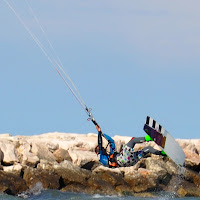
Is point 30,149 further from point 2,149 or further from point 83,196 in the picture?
A: point 83,196

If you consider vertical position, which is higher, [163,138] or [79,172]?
[163,138]

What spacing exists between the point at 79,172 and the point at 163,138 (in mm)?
4141

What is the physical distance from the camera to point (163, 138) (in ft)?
88.0

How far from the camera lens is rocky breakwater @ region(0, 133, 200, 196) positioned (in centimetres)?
2805

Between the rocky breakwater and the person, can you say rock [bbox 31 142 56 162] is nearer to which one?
the rocky breakwater

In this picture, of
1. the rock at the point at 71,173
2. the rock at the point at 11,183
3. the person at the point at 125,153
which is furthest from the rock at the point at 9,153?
the person at the point at 125,153

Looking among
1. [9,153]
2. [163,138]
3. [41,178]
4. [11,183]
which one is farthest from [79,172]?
[163,138]

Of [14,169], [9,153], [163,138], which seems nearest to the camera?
[163,138]

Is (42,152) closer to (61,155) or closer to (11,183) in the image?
(61,155)

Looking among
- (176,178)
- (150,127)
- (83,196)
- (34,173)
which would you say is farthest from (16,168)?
(176,178)

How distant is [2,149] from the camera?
96.2 ft

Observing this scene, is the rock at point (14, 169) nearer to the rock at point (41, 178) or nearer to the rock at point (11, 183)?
the rock at point (41, 178)

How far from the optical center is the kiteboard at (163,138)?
86.7ft

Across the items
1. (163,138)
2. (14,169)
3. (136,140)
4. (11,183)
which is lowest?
(11,183)
